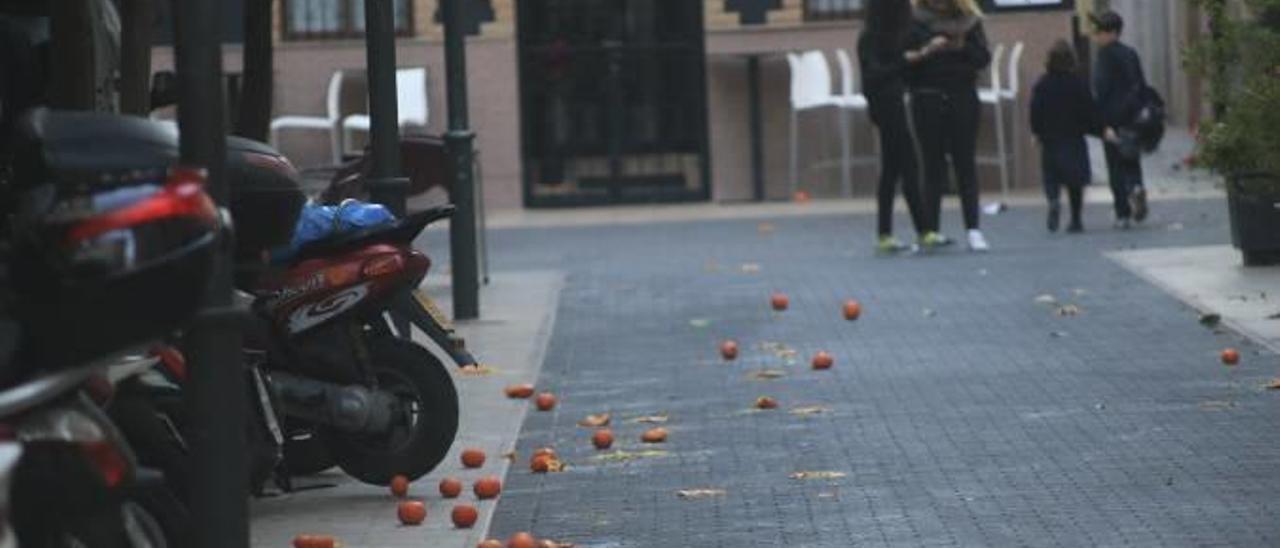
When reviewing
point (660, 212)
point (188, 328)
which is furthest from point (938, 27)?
point (188, 328)

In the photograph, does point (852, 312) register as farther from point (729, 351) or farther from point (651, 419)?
point (651, 419)

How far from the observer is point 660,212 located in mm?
24984

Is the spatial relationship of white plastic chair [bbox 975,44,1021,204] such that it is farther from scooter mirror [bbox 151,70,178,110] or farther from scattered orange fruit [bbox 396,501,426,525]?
scattered orange fruit [bbox 396,501,426,525]

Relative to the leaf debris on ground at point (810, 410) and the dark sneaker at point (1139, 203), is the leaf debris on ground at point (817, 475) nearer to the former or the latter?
the leaf debris on ground at point (810, 410)

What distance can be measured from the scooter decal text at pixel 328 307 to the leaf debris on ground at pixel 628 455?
4.91 ft

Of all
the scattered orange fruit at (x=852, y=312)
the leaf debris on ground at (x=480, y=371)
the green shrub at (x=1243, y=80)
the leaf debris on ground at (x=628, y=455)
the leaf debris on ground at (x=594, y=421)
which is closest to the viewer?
the leaf debris on ground at (x=628, y=455)

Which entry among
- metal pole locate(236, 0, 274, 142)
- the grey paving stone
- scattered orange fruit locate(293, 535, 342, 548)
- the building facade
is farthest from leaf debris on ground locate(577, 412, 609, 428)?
the building facade

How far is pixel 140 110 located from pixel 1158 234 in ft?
34.1

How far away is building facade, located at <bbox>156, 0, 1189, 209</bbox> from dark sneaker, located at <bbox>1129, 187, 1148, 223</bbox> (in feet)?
15.0

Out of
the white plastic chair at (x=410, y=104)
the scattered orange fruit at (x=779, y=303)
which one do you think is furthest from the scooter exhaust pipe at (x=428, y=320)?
the white plastic chair at (x=410, y=104)

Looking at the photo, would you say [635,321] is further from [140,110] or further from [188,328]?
[188,328]

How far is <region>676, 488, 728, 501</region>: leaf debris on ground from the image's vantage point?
945 centimetres

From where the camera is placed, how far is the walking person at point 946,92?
62.7ft

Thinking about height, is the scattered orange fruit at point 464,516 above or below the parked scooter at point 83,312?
below
